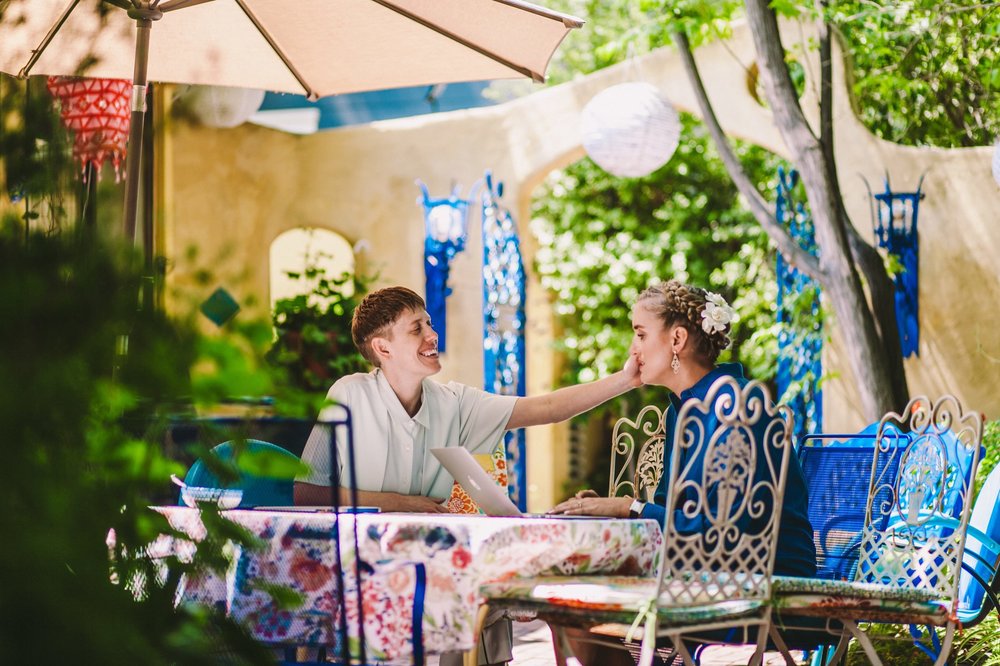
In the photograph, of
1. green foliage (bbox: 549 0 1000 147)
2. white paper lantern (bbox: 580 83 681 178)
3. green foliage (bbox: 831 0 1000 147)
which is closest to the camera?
green foliage (bbox: 549 0 1000 147)

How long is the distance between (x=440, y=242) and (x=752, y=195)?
2.37 meters

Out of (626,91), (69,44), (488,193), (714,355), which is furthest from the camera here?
(488,193)

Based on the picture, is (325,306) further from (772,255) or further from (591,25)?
(591,25)

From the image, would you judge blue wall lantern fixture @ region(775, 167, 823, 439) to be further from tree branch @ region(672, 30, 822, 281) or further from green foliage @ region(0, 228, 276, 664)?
green foliage @ region(0, 228, 276, 664)

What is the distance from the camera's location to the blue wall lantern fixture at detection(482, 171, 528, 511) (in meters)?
7.57

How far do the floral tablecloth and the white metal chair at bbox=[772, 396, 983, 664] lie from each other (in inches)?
18.3

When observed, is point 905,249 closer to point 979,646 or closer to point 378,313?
point 979,646

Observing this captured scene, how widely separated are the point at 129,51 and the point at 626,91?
546 cm

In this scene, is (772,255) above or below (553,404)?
above

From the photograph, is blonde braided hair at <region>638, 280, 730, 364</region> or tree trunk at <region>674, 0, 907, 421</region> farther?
tree trunk at <region>674, 0, 907, 421</region>

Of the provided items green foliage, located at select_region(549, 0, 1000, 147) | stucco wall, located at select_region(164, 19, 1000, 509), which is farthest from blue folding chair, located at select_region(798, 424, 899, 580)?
stucco wall, located at select_region(164, 19, 1000, 509)

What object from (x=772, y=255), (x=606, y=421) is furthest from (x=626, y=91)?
(x=606, y=421)

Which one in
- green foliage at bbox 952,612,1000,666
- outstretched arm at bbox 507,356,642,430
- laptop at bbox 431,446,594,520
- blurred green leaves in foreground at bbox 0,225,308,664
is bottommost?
green foliage at bbox 952,612,1000,666

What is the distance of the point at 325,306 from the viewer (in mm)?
7438
